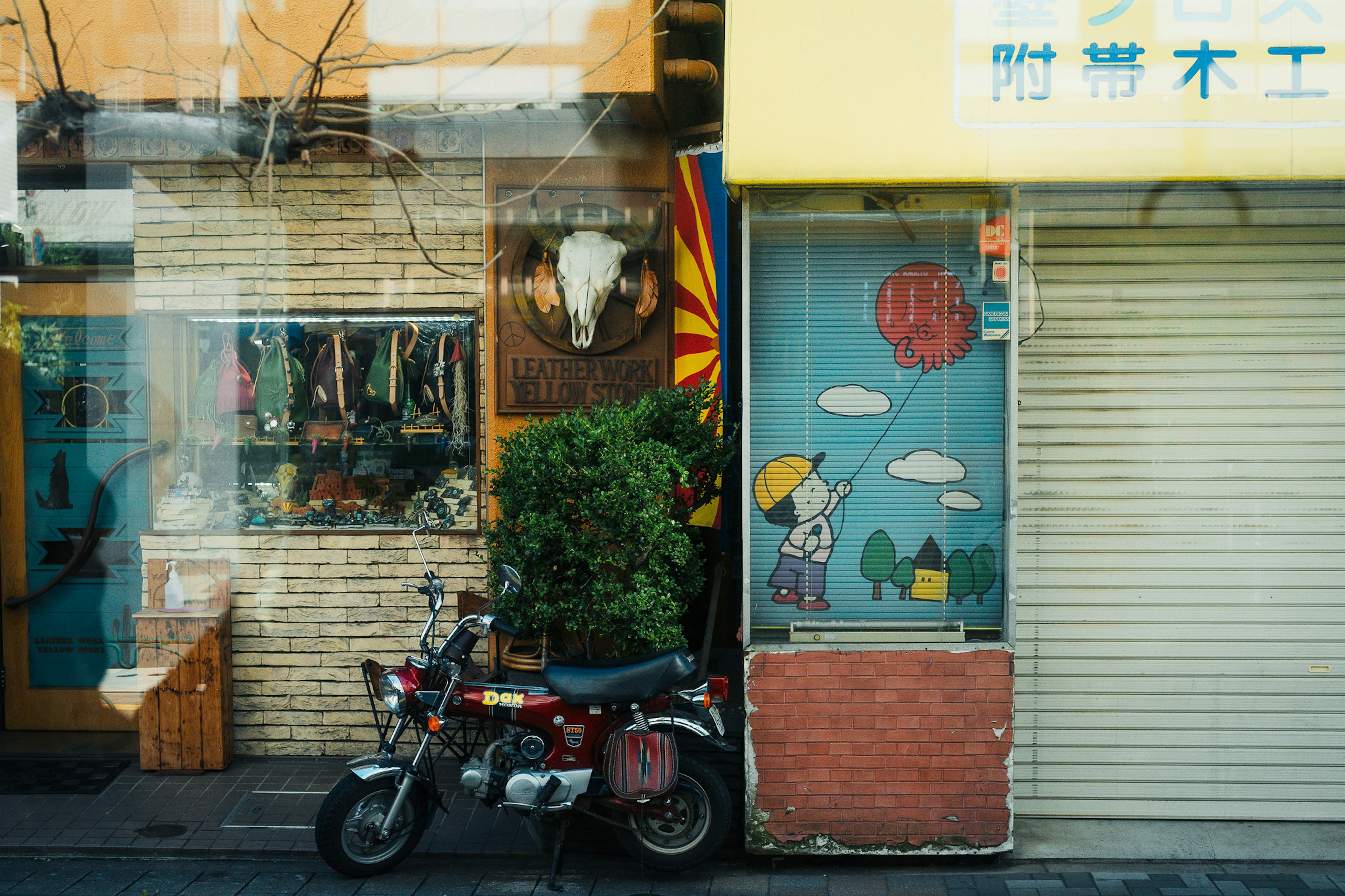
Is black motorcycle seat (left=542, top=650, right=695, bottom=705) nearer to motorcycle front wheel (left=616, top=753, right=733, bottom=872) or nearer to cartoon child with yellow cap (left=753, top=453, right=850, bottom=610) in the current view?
motorcycle front wheel (left=616, top=753, right=733, bottom=872)

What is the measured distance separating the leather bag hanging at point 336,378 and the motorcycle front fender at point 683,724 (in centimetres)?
313

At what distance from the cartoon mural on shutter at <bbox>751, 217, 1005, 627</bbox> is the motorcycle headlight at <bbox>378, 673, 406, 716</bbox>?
5.98 ft

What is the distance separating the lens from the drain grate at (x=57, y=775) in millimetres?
5516

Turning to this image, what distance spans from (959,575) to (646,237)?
9.51 ft

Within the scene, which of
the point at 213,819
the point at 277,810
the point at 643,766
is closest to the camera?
the point at 643,766

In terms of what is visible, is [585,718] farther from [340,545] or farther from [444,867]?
[340,545]

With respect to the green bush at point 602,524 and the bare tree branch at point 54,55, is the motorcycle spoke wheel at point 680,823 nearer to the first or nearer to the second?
the green bush at point 602,524

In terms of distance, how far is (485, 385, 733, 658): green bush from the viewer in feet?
15.0

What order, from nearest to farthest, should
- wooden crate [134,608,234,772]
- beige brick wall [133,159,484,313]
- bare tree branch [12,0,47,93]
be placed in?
bare tree branch [12,0,47,93]
wooden crate [134,608,234,772]
beige brick wall [133,159,484,313]

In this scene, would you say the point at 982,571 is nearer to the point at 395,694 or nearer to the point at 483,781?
the point at 483,781

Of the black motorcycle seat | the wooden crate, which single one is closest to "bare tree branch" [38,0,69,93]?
the wooden crate

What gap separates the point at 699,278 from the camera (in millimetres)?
6031

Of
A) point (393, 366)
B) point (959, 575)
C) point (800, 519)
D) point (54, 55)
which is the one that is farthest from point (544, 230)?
point (959, 575)

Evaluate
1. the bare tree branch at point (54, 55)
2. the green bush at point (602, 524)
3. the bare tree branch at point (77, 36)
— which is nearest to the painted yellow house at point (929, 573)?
the green bush at point (602, 524)
